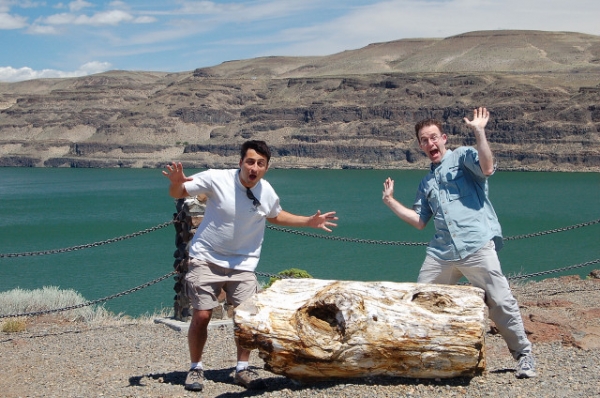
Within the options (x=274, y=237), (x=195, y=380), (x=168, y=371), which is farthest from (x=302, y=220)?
(x=274, y=237)

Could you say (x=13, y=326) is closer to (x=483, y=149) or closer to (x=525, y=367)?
(x=525, y=367)

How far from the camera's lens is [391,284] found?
538cm

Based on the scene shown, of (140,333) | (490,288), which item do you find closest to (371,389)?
(490,288)

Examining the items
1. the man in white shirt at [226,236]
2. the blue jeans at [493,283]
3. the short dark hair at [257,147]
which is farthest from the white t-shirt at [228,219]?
the blue jeans at [493,283]

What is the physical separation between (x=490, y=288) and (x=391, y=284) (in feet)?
2.17

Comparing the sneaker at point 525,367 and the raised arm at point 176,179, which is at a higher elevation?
the raised arm at point 176,179

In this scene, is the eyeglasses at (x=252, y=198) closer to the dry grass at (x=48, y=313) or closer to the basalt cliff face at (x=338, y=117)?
the dry grass at (x=48, y=313)

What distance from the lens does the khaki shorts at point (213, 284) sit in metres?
5.61

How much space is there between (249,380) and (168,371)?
119 cm

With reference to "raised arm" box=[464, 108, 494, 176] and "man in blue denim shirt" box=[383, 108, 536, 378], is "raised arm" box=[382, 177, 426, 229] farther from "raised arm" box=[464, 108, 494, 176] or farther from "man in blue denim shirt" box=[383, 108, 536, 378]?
"raised arm" box=[464, 108, 494, 176]

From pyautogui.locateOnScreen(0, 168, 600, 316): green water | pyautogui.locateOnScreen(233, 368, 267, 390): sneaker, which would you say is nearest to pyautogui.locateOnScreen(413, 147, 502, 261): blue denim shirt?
pyautogui.locateOnScreen(233, 368, 267, 390): sneaker

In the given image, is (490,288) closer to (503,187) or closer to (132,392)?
(132,392)

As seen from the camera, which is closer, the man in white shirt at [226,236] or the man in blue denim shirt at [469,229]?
the man in blue denim shirt at [469,229]

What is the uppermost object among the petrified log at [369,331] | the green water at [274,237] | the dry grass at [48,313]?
the petrified log at [369,331]
